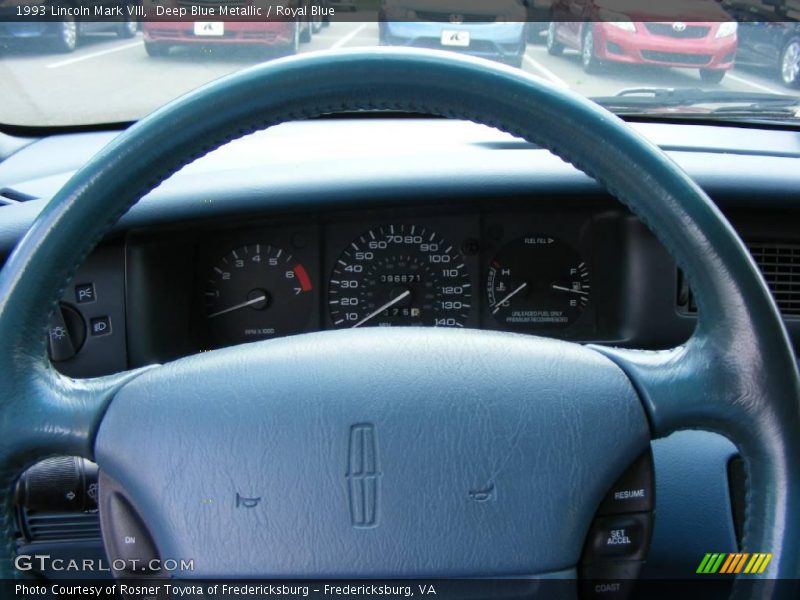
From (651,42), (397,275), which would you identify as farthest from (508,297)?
(651,42)

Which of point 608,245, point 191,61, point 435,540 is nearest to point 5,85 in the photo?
Result: point 191,61

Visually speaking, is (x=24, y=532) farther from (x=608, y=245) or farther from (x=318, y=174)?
(x=608, y=245)

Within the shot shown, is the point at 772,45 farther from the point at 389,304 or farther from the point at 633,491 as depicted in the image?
the point at 633,491

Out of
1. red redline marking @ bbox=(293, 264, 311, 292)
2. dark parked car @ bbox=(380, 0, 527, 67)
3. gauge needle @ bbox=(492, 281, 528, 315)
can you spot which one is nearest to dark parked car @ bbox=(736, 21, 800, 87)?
dark parked car @ bbox=(380, 0, 527, 67)

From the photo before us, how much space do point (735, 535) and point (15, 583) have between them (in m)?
1.26

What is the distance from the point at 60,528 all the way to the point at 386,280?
1.11 meters

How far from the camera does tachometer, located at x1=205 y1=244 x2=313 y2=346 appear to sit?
2.72m

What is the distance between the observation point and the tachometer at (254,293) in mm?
2725

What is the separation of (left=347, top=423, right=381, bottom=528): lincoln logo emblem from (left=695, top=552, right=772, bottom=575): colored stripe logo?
451mm

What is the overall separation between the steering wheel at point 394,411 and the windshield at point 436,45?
1.88m

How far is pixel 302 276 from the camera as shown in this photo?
275cm

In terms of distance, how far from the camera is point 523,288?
2768mm

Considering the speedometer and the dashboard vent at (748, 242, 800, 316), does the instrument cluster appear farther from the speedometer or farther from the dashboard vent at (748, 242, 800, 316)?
the dashboard vent at (748, 242, 800, 316)

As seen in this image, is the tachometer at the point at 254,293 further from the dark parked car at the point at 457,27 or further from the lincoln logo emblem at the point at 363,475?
the lincoln logo emblem at the point at 363,475
